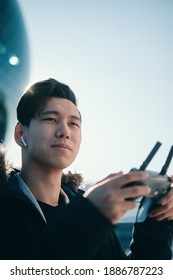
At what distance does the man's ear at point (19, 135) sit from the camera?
193cm

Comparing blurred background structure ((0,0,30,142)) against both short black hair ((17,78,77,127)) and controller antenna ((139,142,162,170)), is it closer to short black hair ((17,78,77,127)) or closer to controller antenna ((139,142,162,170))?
short black hair ((17,78,77,127))

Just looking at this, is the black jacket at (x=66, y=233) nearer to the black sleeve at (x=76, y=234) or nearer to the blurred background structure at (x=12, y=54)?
the black sleeve at (x=76, y=234)

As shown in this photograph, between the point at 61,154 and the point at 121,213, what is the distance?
2.36 feet

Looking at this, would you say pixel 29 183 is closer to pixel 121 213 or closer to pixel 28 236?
pixel 28 236

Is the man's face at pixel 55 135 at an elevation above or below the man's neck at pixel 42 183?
above

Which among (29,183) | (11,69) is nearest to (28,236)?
(29,183)

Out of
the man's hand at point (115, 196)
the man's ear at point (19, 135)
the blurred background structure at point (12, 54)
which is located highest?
the blurred background structure at point (12, 54)

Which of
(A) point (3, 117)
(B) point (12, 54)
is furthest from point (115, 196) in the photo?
(B) point (12, 54)

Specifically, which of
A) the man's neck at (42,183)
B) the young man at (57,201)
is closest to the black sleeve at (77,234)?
the young man at (57,201)

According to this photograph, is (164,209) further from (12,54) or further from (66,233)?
(12,54)

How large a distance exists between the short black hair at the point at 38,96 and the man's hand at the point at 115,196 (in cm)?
95

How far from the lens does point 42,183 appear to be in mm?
1868

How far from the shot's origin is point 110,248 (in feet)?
5.93

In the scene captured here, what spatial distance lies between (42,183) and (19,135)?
35 centimetres
